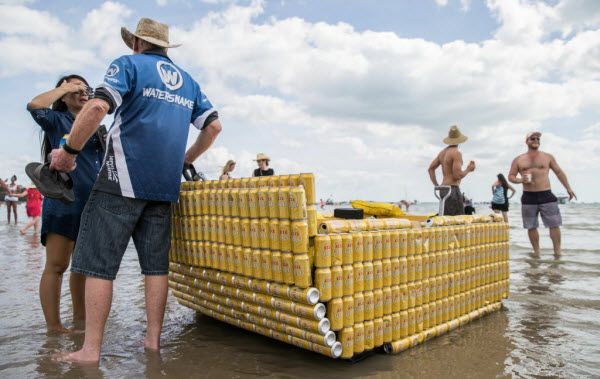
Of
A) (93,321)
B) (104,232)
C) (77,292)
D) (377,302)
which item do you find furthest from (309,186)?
(77,292)

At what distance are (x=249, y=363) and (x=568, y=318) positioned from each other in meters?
3.19

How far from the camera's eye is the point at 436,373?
106 inches

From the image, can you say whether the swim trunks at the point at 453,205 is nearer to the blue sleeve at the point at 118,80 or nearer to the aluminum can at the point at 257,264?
the aluminum can at the point at 257,264

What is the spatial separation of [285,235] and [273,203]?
221mm

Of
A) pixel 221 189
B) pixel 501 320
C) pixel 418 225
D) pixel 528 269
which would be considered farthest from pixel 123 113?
pixel 528 269

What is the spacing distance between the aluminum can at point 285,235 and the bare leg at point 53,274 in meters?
1.97

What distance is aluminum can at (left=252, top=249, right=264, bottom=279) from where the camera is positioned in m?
2.80

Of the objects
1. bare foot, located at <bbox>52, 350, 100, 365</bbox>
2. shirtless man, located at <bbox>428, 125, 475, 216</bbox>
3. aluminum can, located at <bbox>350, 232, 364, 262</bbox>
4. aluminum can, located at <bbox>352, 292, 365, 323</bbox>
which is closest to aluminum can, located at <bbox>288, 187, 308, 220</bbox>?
aluminum can, located at <bbox>350, 232, 364, 262</bbox>

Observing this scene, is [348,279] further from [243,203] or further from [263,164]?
[263,164]

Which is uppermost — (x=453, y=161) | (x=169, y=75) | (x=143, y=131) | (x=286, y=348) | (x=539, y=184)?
(x=169, y=75)

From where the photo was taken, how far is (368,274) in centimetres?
281

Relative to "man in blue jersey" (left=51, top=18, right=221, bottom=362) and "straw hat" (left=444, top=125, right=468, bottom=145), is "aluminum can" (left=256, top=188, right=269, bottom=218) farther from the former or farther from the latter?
"straw hat" (left=444, top=125, right=468, bottom=145)

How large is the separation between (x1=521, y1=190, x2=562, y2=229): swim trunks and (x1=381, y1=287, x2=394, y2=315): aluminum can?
625 cm

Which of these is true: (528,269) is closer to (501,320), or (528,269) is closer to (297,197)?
(501,320)
